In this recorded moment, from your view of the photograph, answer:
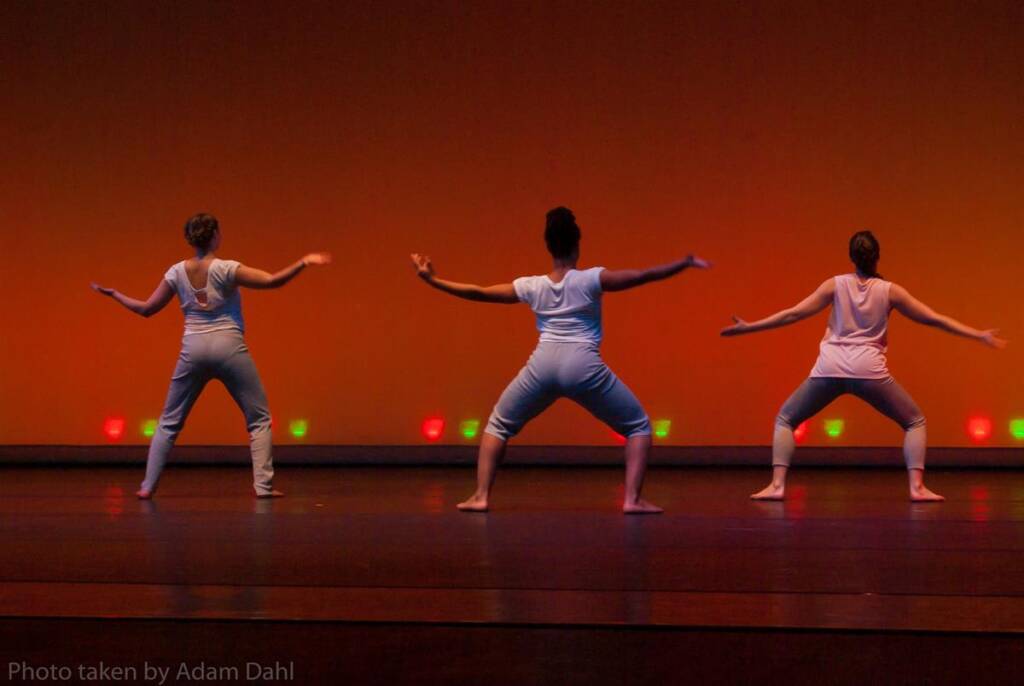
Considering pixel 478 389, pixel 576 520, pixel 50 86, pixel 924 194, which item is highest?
pixel 50 86

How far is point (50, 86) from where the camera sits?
8367 millimetres

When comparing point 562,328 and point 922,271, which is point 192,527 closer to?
point 562,328

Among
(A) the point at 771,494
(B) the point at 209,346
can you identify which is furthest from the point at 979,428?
(B) the point at 209,346

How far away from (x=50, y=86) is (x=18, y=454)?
2.45 m

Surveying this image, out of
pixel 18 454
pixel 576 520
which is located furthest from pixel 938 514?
pixel 18 454

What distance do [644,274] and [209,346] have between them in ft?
7.30

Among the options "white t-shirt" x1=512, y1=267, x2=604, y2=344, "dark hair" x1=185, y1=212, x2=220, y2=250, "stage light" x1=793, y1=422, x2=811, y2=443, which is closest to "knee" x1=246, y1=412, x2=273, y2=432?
"dark hair" x1=185, y1=212, x2=220, y2=250

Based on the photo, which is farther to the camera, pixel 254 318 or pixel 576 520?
pixel 254 318

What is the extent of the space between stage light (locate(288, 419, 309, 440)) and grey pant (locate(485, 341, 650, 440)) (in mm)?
3069

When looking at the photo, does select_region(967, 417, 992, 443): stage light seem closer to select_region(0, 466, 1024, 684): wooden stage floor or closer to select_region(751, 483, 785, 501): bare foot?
select_region(0, 466, 1024, 684): wooden stage floor

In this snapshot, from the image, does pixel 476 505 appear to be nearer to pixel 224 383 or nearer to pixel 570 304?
pixel 570 304

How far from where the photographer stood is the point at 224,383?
6203 mm

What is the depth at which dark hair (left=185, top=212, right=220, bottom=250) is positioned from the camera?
6.14 meters

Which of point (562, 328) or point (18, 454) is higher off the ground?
point (562, 328)
